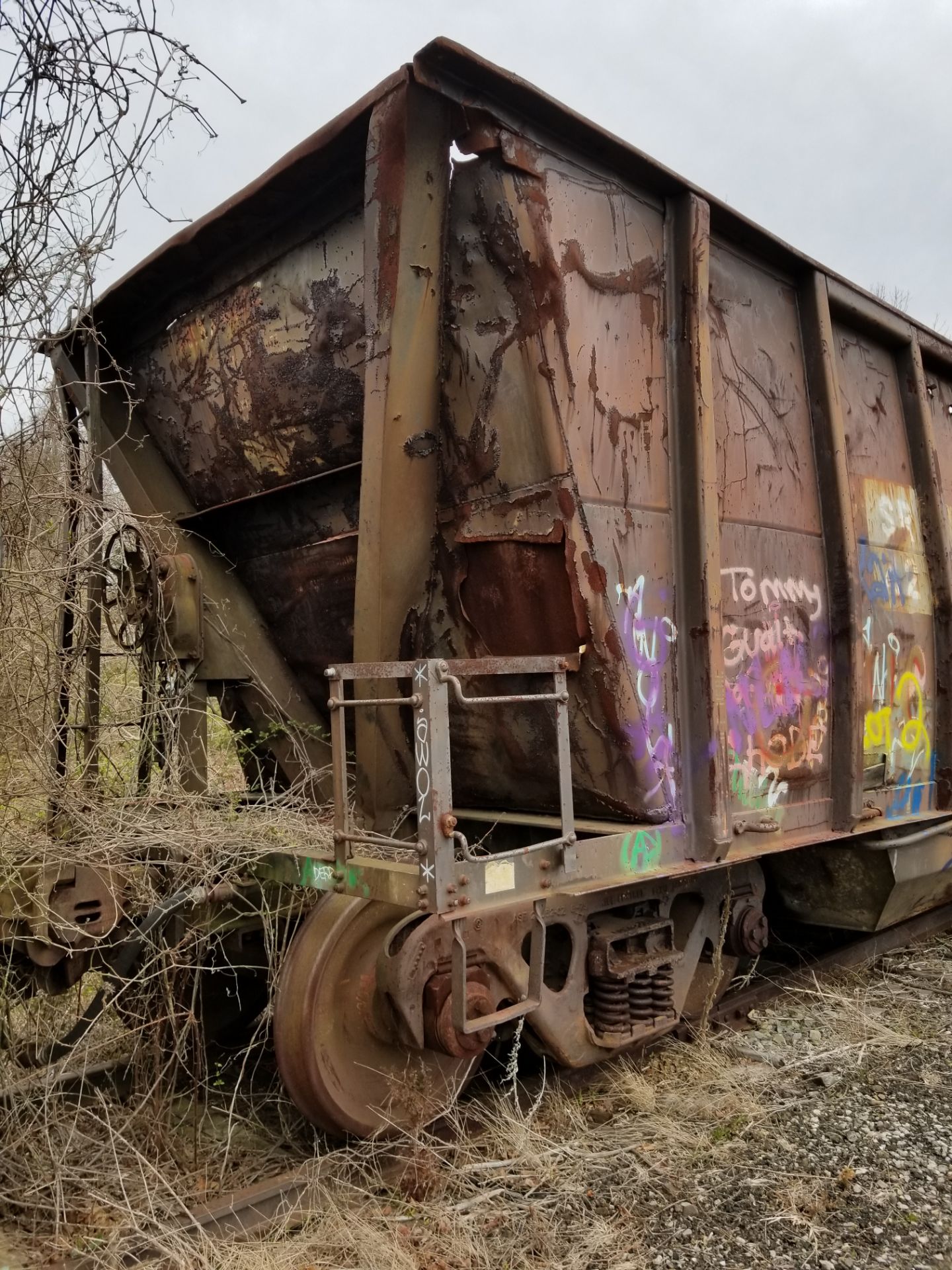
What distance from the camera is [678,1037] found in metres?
4.27

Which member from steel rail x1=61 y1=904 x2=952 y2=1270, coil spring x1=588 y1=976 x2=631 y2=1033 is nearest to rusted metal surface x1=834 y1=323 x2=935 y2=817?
steel rail x1=61 y1=904 x2=952 y2=1270

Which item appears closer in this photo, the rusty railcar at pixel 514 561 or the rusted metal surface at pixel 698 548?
the rusty railcar at pixel 514 561

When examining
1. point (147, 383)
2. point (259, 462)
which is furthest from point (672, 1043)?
point (147, 383)

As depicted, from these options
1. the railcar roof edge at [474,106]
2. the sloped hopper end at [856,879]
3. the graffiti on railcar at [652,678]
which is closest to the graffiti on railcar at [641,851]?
the graffiti on railcar at [652,678]

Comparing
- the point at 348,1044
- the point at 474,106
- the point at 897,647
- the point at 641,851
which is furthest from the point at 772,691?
the point at 474,106

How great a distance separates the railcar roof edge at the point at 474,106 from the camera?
3.25 meters

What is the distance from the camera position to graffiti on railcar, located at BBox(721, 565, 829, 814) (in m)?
3.96

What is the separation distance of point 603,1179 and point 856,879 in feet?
7.53

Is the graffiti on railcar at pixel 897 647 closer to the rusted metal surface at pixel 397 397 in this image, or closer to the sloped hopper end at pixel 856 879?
the sloped hopper end at pixel 856 879

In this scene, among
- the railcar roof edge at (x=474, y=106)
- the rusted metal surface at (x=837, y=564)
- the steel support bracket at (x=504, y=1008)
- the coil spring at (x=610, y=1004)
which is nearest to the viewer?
the steel support bracket at (x=504, y=1008)

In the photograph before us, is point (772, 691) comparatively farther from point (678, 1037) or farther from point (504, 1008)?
point (504, 1008)

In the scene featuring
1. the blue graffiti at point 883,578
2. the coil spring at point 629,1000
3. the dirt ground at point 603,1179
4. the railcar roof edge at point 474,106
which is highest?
the railcar roof edge at point 474,106

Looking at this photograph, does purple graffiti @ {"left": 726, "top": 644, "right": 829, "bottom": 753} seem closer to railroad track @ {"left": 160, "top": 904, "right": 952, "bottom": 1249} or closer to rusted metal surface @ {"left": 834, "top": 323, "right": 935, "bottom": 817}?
rusted metal surface @ {"left": 834, "top": 323, "right": 935, "bottom": 817}

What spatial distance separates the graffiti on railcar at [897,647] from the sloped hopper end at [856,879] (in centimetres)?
22
